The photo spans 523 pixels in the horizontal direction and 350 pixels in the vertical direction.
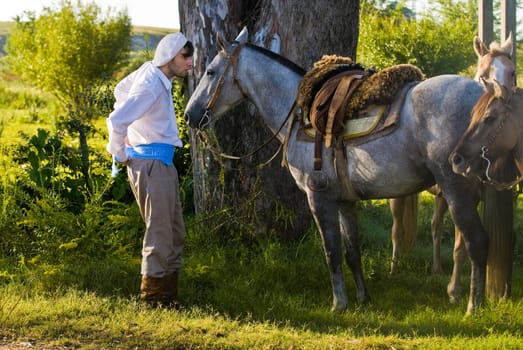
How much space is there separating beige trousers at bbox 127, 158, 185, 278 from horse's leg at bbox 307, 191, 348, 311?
1109 mm

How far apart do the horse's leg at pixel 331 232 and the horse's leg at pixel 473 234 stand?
3.08 feet

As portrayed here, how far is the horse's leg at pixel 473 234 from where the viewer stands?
18.3 ft

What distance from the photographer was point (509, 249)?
621 centimetres

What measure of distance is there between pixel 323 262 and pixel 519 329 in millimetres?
2250

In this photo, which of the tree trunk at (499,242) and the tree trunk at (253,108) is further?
the tree trunk at (253,108)

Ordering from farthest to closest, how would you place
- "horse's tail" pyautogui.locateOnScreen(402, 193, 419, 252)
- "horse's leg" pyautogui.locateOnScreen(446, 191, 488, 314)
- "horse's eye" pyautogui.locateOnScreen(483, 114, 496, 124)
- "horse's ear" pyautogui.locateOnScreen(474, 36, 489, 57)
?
"horse's tail" pyautogui.locateOnScreen(402, 193, 419, 252) < "horse's ear" pyautogui.locateOnScreen(474, 36, 489, 57) < "horse's leg" pyautogui.locateOnScreen(446, 191, 488, 314) < "horse's eye" pyautogui.locateOnScreen(483, 114, 496, 124)

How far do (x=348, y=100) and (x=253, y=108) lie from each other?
228 centimetres

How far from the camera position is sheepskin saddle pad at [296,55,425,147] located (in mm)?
5684

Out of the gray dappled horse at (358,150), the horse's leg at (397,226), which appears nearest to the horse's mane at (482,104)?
the gray dappled horse at (358,150)

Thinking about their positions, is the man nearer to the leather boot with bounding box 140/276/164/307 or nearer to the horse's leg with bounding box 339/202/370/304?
the leather boot with bounding box 140/276/164/307

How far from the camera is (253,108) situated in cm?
798

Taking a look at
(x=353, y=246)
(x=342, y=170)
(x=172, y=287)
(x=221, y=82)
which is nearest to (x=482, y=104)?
(x=342, y=170)

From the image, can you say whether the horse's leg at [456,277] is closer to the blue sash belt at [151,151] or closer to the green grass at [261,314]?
the green grass at [261,314]

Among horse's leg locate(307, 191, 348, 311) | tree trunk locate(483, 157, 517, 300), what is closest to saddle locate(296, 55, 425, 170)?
horse's leg locate(307, 191, 348, 311)
